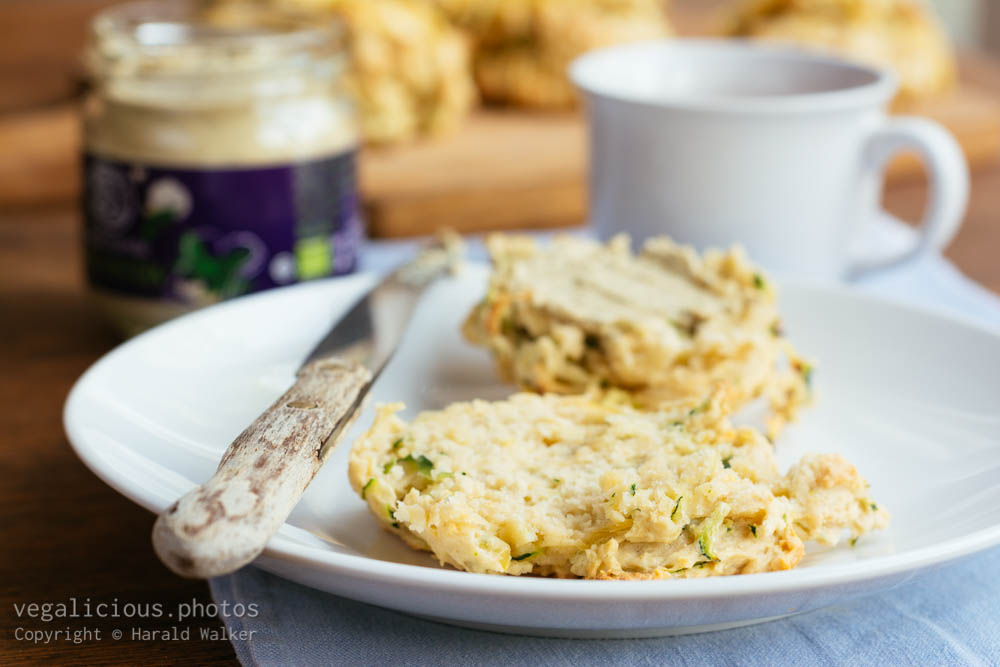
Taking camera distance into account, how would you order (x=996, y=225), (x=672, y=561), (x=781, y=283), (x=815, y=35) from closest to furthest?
(x=672, y=561) < (x=781, y=283) < (x=996, y=225) < (x=815, y=35)

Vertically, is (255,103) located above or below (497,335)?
above

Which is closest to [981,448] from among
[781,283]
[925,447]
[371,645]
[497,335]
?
[925,447]

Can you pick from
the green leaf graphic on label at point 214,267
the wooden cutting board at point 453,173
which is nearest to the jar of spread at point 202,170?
the green leaf graphic on label at point 214,267

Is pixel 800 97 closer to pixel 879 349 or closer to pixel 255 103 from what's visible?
pixel 879 349

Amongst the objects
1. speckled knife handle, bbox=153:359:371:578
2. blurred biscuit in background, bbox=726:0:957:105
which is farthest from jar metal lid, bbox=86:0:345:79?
blurred biscuit in background, bbox=726:0:957:105

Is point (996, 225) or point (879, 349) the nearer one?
point (879, 349)

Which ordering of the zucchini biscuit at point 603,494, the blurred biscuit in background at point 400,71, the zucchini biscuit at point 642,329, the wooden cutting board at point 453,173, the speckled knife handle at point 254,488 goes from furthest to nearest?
the blurred biscuit in background at point 400,71 → the wooden cutting board at point 453,173 → the zucchini biscuit at point 642,329 → the zucchini biscuit at point 603,494 → the speckled knife handle at point 254,488

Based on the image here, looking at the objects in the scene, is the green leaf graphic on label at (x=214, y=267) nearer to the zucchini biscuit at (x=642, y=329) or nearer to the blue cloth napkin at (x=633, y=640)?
the zucchini biscuit at (x=642, y=329)
